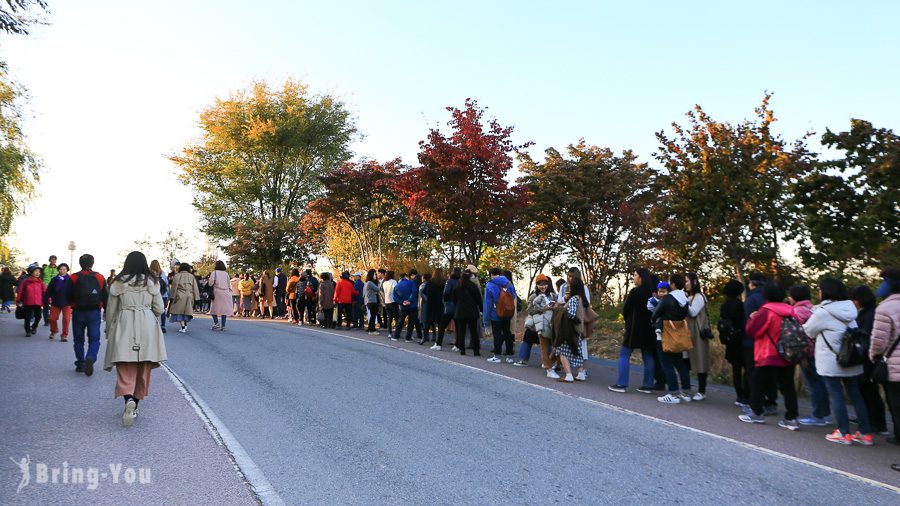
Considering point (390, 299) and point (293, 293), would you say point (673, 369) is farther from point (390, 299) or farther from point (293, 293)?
point (293, 293)

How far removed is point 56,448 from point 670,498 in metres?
5.22

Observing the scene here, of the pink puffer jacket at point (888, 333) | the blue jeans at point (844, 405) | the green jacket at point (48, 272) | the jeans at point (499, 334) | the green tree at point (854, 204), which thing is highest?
the green tree at point (854, 204)

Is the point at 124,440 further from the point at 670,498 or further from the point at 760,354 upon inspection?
the point at 760,354

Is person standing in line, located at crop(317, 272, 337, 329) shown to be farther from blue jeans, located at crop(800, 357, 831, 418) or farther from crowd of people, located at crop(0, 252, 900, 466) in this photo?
blue jeans, located at crop(800, 357, 831, 418)

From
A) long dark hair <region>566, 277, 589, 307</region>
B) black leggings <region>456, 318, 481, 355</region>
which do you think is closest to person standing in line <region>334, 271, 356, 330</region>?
black leggings <region>456, 318, 481, 355</region>

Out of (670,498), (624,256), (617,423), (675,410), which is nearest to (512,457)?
(670,498)

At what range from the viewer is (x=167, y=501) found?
4305 millimetres

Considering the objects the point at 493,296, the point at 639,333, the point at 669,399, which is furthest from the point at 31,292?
the point at 669,399

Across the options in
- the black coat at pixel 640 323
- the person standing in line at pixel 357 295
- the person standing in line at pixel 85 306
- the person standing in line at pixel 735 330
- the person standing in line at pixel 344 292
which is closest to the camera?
the person standing in line at pixel 735 330

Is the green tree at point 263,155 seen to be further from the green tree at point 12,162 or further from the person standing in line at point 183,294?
the person standing in line at point 183,294

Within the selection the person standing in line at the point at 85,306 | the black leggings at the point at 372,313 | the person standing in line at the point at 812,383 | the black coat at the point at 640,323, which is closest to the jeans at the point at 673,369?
the black coat at the point at 640,323

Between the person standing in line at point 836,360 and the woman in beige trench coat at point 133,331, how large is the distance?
7.16m

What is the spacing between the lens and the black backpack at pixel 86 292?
9.75m

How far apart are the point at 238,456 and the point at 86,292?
602 cm
